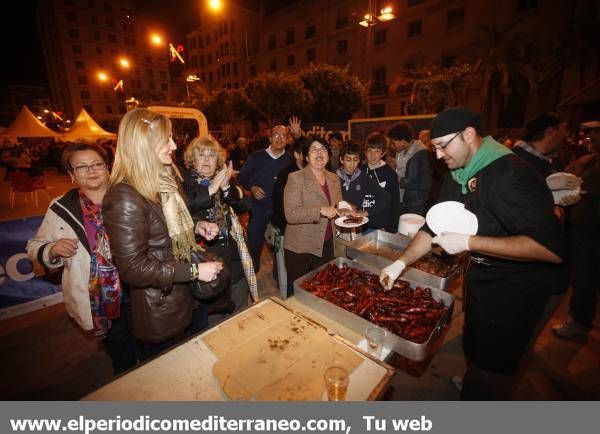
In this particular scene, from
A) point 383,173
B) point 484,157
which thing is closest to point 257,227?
point 383,173

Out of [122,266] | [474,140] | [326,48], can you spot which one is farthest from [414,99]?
[122,266]

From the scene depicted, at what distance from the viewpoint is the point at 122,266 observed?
5.88 ft

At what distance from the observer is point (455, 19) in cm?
2573

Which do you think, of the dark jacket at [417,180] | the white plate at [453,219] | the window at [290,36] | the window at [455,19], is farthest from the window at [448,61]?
the white plate at [453,219]

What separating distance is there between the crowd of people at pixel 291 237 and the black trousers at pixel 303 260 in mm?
23

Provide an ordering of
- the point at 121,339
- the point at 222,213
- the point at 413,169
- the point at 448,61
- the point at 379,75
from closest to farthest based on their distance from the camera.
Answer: the point at 121,339 < the point at 222,213 < the point at 413,169 < the point at 448,61 < the point at 379,75

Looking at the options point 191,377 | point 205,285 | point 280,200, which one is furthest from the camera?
point 280,200

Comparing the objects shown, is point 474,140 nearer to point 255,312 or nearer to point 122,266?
point 255,312

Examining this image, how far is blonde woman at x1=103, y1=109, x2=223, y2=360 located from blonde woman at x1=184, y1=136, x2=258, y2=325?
809 mm

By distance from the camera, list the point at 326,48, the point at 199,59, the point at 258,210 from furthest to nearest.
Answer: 1. the point at 199,59
2. the point at 326,48
3. the point at 258,210

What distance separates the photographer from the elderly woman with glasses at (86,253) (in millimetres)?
2480

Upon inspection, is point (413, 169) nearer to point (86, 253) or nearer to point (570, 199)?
point (570, 199)

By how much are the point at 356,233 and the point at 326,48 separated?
3916 centimetres

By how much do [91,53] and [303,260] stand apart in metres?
74.1
